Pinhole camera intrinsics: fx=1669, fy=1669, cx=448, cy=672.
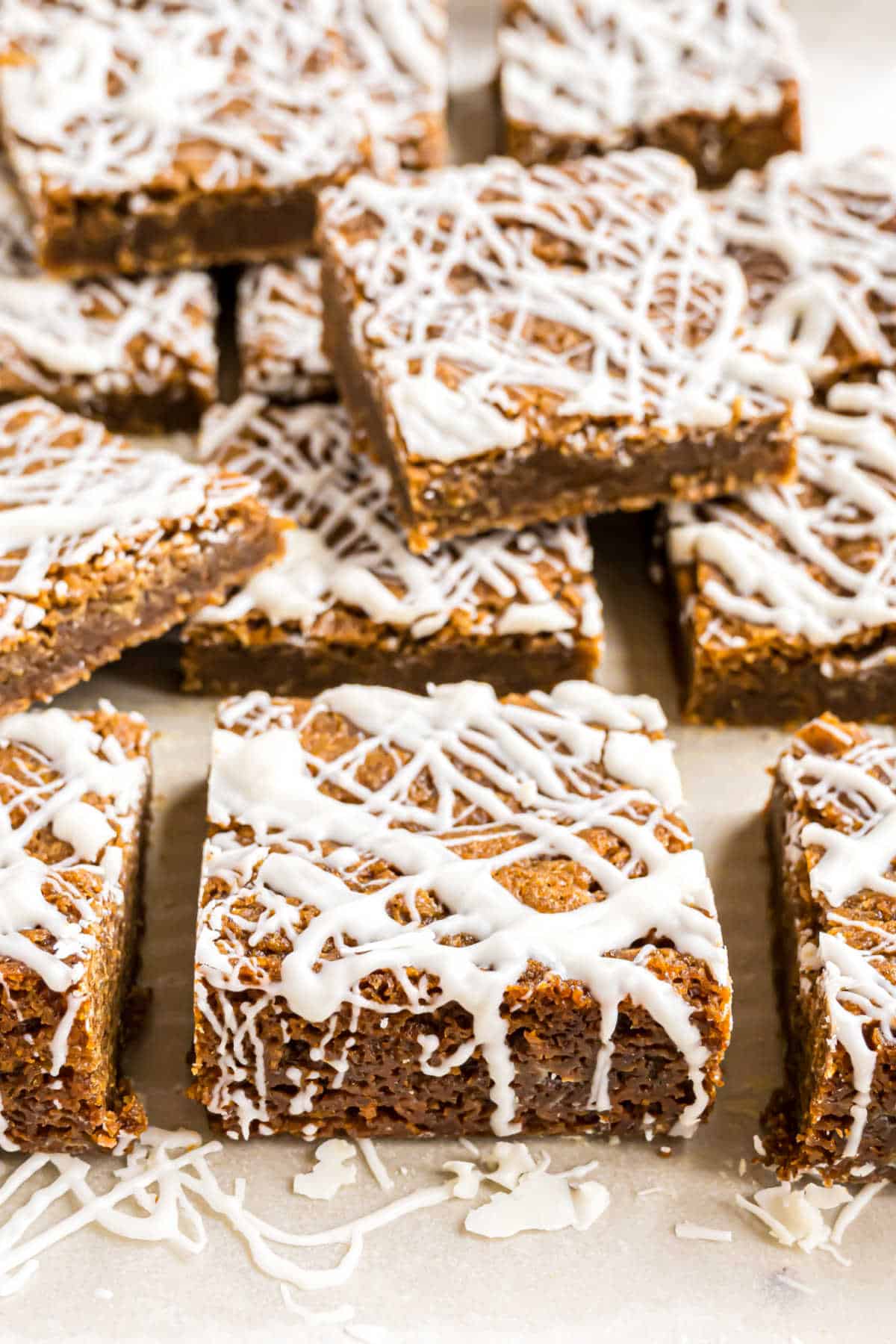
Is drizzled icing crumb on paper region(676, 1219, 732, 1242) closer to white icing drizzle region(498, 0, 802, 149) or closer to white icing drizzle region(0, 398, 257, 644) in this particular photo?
white icing drizzle region(0, 398, 257, 644)

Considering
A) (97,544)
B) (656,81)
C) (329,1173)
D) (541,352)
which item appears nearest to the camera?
(329,1173)

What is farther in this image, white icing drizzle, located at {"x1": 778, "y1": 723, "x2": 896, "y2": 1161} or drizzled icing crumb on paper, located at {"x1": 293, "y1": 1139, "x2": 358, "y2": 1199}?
drizzled icing crumb on paper, located at {"x1": 293, "y1": 1139, "x2": 358, "y2": 1199}

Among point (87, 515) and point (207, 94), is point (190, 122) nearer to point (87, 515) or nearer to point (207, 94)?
point (207, 94)

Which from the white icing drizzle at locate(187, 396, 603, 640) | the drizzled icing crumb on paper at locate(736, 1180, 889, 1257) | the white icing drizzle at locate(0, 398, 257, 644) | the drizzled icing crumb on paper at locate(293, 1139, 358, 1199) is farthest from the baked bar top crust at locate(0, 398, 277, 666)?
the drizzled icing crumb on paper at locate(736, 1180, 889, 1257)

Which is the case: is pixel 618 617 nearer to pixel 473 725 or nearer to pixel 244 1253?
pixel 473 725

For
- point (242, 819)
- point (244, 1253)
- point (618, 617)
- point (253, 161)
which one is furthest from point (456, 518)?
point (244, 1253)

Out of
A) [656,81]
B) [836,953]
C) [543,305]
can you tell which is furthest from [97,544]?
[656,81]
